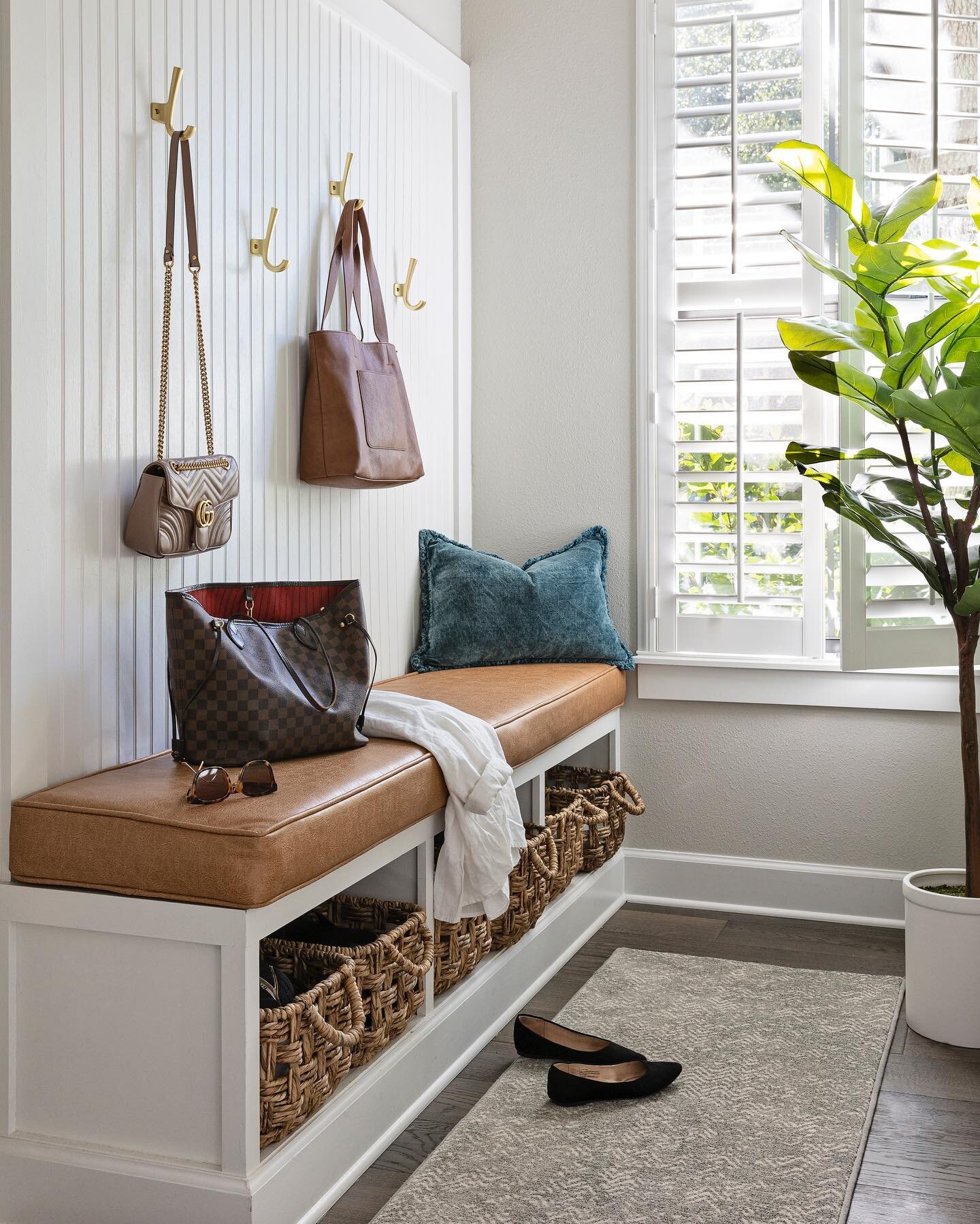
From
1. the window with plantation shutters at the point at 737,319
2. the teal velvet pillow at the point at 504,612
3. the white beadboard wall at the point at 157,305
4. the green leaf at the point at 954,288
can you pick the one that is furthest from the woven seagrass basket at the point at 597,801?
the green leaf at the point at 954,288

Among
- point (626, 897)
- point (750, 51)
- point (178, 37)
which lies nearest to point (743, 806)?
point (626, 897)

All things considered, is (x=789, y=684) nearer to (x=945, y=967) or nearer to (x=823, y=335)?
(x=945, y=967)

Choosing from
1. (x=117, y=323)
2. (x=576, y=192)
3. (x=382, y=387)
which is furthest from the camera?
(x=576, y=192)

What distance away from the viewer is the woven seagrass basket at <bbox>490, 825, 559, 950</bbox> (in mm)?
2408

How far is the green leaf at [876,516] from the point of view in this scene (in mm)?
2385

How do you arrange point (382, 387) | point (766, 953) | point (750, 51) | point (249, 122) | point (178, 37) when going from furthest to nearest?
point (750, 51) < point (766, 953) < point (382, 387) < point (249, 122) < point (178, 37)

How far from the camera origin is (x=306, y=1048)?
65.6 inches

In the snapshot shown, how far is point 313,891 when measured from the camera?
5.62 ft

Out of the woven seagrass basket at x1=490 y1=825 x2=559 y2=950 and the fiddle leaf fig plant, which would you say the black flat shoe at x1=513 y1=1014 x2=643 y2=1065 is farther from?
the fiddle leaf fig plant

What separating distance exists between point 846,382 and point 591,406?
1.01m

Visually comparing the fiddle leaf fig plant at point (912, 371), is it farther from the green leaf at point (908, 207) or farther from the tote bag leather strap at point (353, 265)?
the tote bag leather strap at point (353, 265)

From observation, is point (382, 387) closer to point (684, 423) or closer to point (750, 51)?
point (684, 423)

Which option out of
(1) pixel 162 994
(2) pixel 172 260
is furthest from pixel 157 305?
(1) pixel 162 994

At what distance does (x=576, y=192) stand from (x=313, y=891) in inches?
87.5
